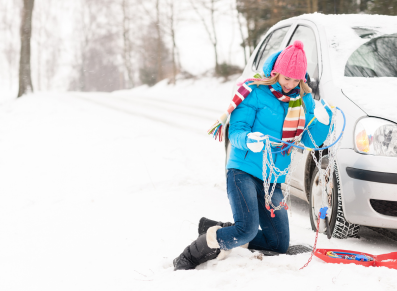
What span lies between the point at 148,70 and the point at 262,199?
29.2 m

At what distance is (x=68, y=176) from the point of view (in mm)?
6316

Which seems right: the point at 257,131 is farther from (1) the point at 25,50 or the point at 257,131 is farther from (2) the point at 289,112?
(1) the point at 25,50

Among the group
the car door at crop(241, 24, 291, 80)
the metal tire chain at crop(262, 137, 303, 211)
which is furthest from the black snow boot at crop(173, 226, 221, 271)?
the car door at crop(241, 24, 291, 80)

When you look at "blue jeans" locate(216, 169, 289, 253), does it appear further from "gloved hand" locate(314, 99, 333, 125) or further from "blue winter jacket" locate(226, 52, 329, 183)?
"gloved hand" locate(314, 99, 333, 125)

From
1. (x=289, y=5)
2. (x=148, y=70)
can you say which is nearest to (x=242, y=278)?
(x=289, y=5)

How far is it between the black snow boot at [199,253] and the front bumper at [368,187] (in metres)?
1.00

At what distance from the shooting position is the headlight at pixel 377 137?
2.99 m

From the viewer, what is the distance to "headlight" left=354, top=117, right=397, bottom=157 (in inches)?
118

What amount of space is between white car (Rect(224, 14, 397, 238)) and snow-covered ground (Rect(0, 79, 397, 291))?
37cm

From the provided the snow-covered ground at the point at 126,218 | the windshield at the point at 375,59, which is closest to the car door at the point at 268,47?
the windshield at the point at 375,59

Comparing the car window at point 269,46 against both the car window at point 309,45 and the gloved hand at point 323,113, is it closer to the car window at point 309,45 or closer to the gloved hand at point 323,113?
the car window at point 309,45

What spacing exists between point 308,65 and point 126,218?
231 centimetres

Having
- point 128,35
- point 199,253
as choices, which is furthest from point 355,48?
point 128,35

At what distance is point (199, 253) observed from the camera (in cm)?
298
